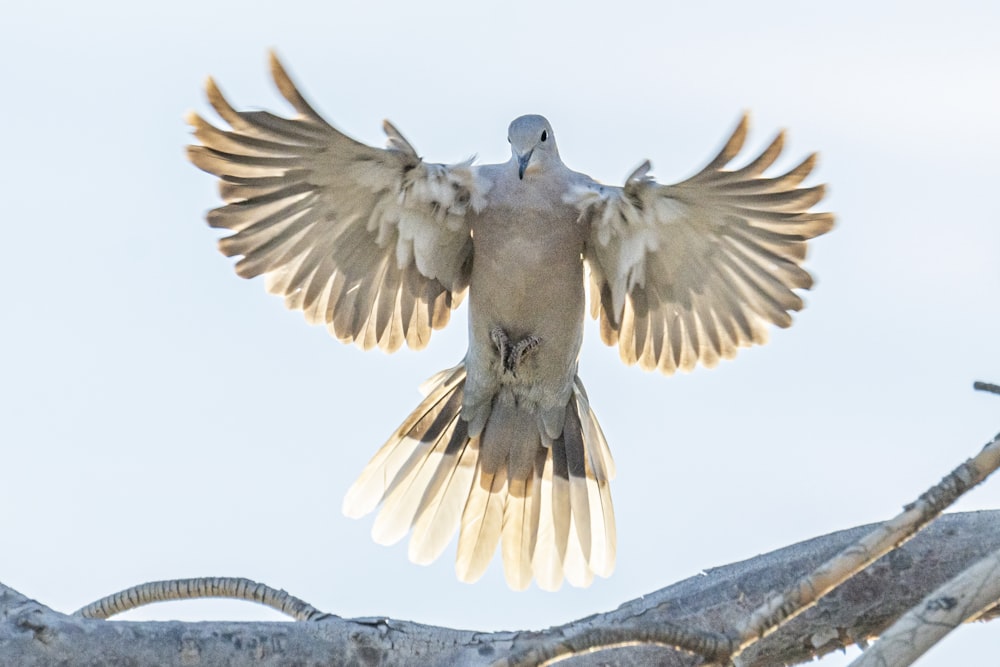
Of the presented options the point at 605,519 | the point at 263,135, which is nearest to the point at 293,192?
the point at 263,135

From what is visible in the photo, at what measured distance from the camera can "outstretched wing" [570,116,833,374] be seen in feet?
13.3

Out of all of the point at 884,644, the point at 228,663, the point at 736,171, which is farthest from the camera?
the point at 736,171

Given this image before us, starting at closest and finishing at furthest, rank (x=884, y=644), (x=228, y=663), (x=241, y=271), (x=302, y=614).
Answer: (x=884, y=644) → (x=228, y=663) → (x=302, y=614) → (x=241, y=271)

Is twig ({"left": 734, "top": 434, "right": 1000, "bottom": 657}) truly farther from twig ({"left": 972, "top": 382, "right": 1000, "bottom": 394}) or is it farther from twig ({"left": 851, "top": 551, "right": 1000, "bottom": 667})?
twig ({"left": 972, "top": 382, "right": 1000, "bottom": 394})

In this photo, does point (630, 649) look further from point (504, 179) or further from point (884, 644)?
point (504, 179)

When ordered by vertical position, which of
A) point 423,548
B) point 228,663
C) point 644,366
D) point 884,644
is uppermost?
point 644,366

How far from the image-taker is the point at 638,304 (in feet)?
14.8

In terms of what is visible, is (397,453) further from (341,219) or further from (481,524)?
(341,219)

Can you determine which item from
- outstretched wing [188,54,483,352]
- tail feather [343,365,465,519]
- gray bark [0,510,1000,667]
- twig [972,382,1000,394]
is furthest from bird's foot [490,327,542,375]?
twig [972,382,1000,394]

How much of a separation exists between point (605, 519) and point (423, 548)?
61cm

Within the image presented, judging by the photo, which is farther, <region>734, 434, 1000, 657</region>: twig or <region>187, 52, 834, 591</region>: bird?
<region>187, 52, 834, 591</region>: bird

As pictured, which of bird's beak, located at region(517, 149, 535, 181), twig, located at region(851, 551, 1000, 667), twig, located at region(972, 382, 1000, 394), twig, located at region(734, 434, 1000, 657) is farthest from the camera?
bird's beak, located at region(517, 149, 535, 181)

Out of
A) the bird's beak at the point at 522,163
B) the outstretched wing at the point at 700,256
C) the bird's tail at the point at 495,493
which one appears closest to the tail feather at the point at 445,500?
the bird's tail at the point at 495,493

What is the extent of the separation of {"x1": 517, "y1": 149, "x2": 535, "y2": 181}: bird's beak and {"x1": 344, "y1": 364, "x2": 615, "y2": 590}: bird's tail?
81 centimetres
